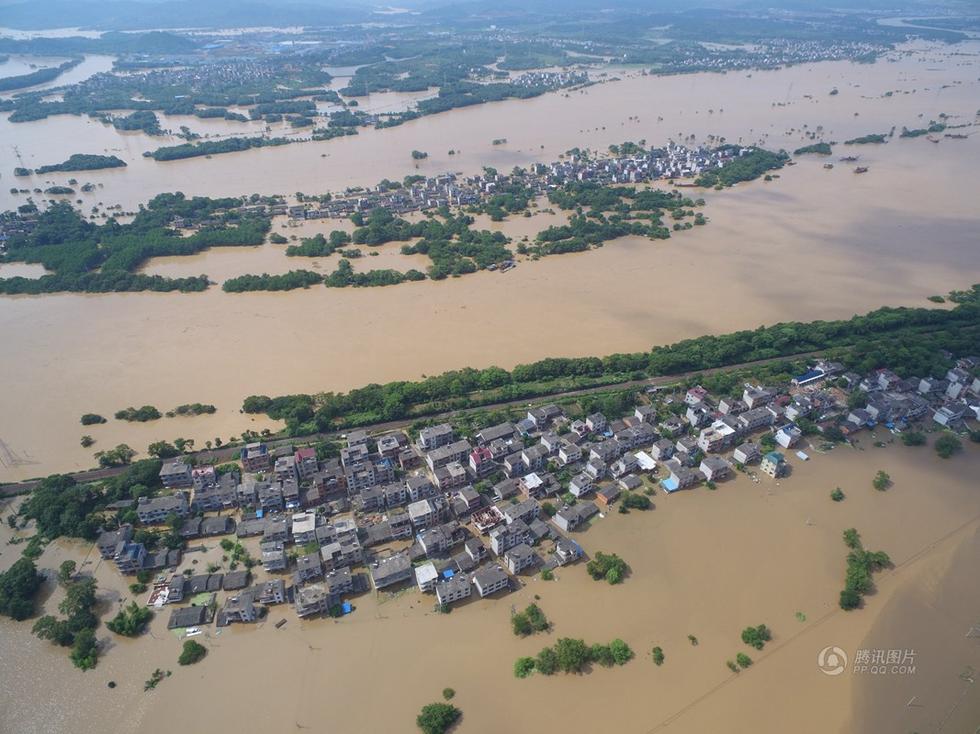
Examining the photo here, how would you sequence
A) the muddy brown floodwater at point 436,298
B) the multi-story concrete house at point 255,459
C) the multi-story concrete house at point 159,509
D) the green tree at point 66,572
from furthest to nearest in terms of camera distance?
the muddy brown floodwater at point 436,298, the multi-story concrete house at point 255,459, the multi-story concrete house at point 159,509, the green tree at point 66,572

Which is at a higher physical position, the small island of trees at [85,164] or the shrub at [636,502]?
the small island of trees at [85,164]

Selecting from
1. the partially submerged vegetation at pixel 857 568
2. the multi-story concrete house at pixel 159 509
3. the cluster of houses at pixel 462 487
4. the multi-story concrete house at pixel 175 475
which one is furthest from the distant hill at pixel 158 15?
the partially submerged vegetation at pixel 857 568

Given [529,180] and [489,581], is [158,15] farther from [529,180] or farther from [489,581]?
[489,581]

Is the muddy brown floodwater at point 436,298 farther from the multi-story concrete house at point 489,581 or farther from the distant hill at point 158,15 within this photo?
the distant hill at point 158,15

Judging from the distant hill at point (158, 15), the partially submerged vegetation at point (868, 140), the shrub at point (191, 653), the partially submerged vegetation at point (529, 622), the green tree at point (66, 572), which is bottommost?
the partially submerged vegetation at point (868, 140)

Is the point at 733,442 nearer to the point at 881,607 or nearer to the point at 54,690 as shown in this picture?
the point at 881,607

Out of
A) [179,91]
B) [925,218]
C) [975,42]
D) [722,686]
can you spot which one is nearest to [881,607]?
[722,686]

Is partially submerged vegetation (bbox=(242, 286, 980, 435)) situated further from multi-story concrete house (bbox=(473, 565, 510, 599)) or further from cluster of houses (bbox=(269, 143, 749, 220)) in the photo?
cluster of houses (bbox=(269, 143, 749, 220))
